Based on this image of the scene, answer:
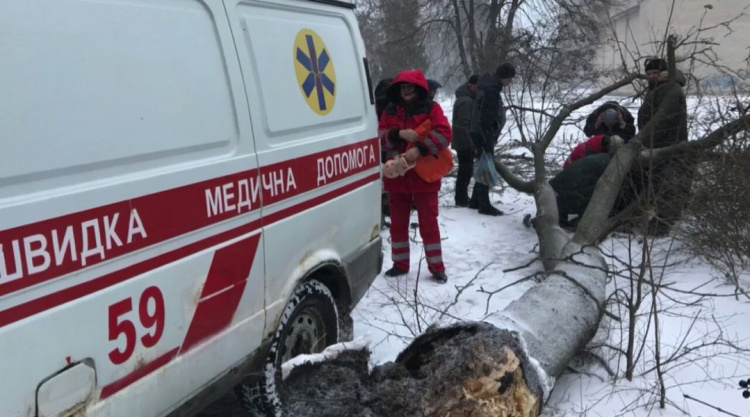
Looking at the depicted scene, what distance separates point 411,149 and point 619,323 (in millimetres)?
1919

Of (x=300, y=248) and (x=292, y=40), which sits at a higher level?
(x=292, y=40)

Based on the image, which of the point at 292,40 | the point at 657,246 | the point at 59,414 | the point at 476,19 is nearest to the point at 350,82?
the point at 292,40

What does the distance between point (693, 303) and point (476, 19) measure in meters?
14.4

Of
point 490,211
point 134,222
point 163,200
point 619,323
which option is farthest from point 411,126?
point 134,222

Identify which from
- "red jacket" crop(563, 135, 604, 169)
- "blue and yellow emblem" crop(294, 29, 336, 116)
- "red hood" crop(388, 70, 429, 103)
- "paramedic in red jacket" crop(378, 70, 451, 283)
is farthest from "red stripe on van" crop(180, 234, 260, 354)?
"red jacket" crop(563, 135, 604, 169)

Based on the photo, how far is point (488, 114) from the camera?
7.21 metres

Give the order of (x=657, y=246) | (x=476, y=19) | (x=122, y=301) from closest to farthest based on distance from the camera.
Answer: (x=122, y=301) → (x=657, y=246) → (x=476, y=19)

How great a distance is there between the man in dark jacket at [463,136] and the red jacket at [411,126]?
7.88 ft

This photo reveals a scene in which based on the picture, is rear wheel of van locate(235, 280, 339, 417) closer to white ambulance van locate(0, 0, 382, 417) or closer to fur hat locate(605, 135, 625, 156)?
white ambulance van locate(0, 0, 382, 417)

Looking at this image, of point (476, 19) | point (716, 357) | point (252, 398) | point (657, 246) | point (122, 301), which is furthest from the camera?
point (476, 19)

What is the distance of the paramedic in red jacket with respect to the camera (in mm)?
4992

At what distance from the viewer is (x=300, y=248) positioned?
3088mm

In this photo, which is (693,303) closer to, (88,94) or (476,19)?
(88,94)

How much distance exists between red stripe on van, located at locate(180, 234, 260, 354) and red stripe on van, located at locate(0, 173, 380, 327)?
0.06 m
